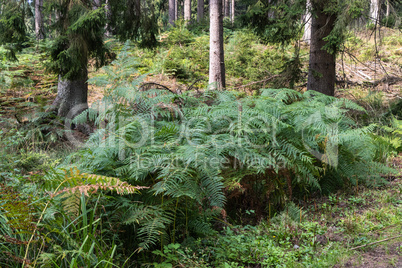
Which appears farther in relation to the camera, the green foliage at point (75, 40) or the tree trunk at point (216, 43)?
the tree trunk at point (216, 43)

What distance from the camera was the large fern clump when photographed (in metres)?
2.30

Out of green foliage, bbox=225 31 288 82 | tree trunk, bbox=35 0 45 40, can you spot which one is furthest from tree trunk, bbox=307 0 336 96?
tree trunk, bbox=35 0 45 40

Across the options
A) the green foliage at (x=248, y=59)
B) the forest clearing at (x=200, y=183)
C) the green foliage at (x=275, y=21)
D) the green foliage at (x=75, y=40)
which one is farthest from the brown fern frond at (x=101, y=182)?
the green foliage at (x=248, y=59)

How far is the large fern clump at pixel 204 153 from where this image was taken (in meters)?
2.30

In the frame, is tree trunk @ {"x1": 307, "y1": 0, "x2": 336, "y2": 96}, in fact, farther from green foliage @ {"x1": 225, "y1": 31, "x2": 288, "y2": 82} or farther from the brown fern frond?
the brown fern frond

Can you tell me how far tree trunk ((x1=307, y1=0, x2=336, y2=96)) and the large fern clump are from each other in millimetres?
2410

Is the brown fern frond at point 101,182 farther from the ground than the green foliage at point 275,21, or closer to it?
closer to it

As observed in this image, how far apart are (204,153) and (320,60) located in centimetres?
448

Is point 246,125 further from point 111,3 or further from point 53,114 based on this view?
point 53,114

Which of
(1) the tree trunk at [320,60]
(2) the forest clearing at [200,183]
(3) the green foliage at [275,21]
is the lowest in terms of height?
(2) the forest clearing at [200,183]

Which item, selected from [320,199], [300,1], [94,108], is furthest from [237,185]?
[300,1]

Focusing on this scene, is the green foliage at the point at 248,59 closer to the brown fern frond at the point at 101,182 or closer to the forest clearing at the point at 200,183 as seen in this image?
the forest clearing at the point at 200,183

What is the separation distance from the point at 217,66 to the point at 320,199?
502 cm

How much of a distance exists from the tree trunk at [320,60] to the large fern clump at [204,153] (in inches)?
94.9
